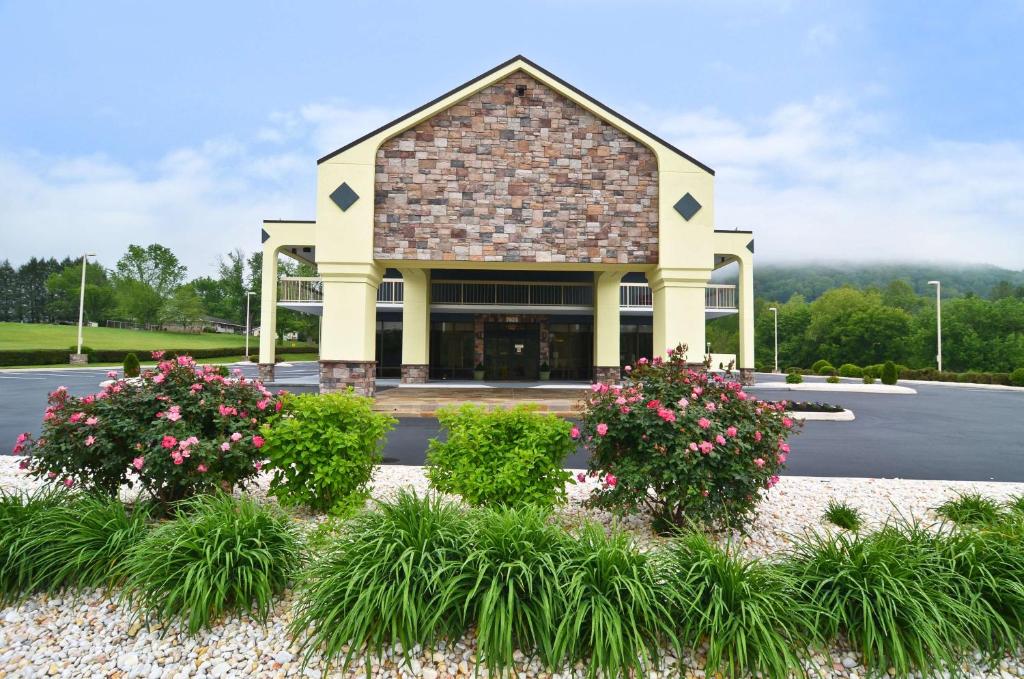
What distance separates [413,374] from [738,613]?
2078 centimetres

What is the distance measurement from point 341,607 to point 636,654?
5.72ft

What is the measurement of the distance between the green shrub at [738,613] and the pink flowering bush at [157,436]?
371cm

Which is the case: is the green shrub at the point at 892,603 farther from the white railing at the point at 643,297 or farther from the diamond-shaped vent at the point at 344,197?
the white railing at the point at 643,297

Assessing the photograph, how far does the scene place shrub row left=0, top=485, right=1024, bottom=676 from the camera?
306 centimetres

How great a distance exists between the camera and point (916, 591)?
333 centimetres

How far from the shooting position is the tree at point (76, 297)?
78.4 metres

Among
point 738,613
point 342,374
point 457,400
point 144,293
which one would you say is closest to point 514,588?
point 738,613

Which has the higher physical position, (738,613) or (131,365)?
(131,365)

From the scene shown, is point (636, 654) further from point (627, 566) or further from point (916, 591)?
point (916, 591)

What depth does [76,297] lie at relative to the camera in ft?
268

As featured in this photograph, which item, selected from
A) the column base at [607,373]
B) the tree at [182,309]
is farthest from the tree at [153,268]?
the column base at [607,373]

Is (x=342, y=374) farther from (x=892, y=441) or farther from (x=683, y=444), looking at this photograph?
(x=892, y=441)

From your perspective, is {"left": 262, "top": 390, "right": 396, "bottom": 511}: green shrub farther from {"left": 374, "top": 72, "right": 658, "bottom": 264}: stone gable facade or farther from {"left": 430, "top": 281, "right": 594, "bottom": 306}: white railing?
{"left": 430, "top": 281, "right": 594, "bottom": 306}: white railing

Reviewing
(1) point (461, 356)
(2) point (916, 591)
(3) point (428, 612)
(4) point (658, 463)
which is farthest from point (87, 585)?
(1) point (461, 356)
